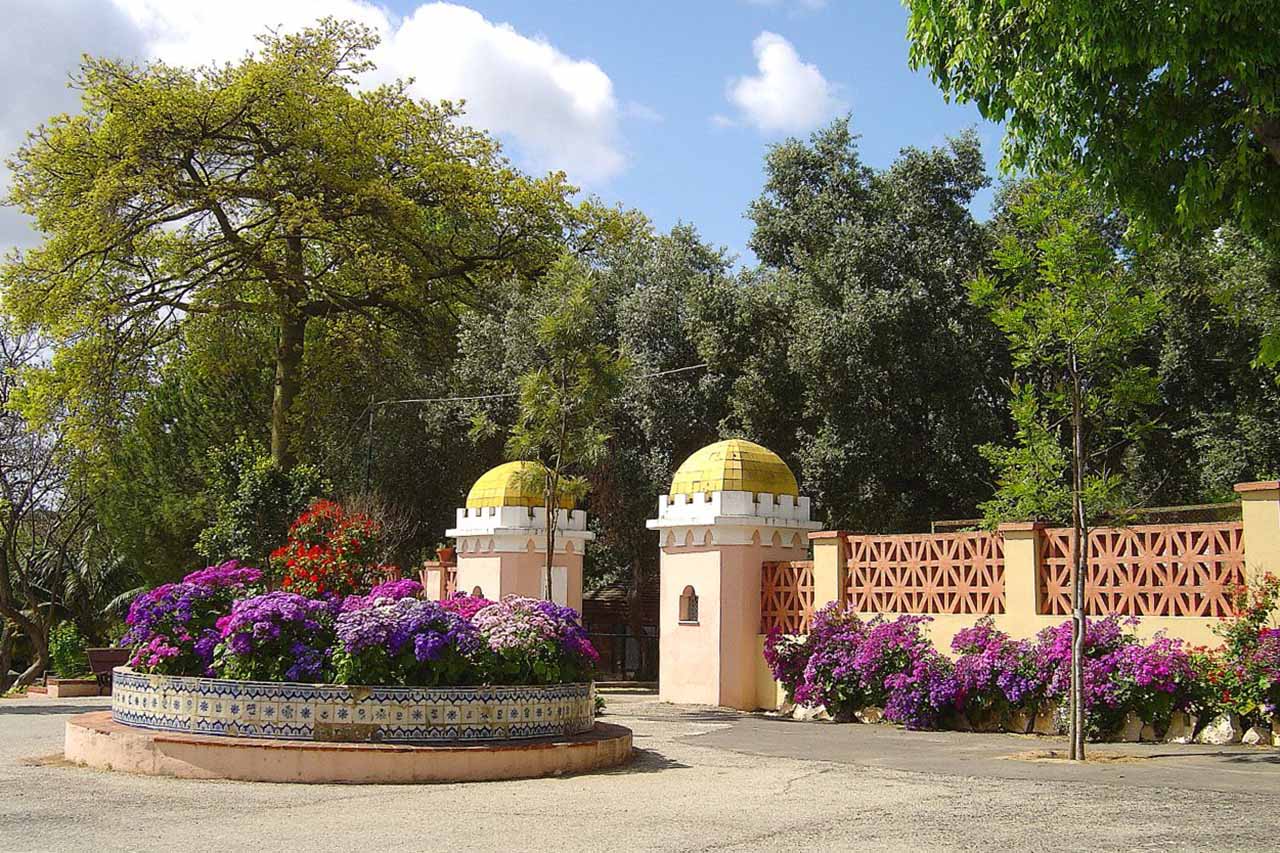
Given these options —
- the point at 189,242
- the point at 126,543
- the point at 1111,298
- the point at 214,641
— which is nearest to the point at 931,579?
the point at 1111,298

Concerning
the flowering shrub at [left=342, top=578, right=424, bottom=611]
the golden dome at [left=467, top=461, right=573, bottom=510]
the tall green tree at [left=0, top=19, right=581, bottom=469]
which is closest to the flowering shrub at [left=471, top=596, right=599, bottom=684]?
the flowering shrub at [left=342, top=578, right=424, bottom=611]

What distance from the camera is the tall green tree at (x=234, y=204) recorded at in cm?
2586

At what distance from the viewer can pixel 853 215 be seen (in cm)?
2611

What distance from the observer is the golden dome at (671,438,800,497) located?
2016 cm

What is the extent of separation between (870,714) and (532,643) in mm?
7485

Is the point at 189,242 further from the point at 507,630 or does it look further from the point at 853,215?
the point at 507,630

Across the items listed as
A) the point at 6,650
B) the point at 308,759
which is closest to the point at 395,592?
the point at 308,759

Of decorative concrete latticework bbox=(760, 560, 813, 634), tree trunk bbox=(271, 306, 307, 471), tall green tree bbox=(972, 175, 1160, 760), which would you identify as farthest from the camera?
tree trunk bbox=(271, 306, 307, 471)

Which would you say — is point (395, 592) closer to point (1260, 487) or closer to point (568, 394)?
point (568, 394)

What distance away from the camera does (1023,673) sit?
15609 millimetres

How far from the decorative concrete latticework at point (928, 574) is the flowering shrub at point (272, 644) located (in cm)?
908

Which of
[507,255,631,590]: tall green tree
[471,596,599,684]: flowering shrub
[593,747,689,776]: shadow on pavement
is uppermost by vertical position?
[507,255,631,590]: tall green tree

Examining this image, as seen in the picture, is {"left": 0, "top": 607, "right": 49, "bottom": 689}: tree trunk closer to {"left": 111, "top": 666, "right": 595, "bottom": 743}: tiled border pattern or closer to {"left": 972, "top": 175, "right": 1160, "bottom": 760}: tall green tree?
{"left": 111, "top": 666, "right": 595, "bottom": 743}: tiled border pattern

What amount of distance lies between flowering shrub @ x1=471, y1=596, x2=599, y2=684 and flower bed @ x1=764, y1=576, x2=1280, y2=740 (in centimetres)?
584
